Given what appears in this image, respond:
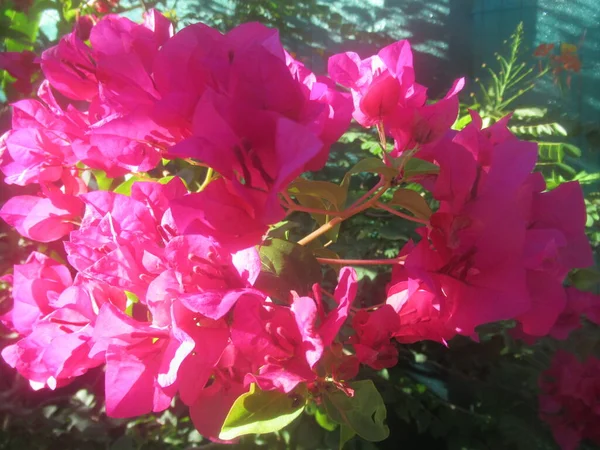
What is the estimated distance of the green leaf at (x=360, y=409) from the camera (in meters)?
0.47

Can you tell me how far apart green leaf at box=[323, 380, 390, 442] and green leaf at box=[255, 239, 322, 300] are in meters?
0.10

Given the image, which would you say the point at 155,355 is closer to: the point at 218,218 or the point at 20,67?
the point at 218,218

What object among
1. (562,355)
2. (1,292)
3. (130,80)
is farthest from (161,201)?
(562,355)

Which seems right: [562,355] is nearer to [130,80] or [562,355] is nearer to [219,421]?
[219,421]

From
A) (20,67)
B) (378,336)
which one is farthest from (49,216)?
(20,67)

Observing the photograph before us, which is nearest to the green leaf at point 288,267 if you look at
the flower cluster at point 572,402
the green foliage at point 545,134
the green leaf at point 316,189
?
the green leaf at point 316,189

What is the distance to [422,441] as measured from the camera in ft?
3.11

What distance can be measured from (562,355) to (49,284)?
872 millimetres

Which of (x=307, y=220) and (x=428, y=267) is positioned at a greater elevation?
(x=428, y=267)

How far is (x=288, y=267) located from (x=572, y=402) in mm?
692

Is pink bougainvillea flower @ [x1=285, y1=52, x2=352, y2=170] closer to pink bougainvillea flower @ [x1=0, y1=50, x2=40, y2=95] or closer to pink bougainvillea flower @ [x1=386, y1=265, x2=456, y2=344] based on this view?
pink bougainvillea flower @ [x1=386, y1=265, x2=456, y2=344]

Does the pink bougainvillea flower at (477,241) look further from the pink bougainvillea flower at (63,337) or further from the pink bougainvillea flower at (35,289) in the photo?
the pink bougainvillea flower at (35,289)

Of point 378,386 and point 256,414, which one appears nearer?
point 256,414

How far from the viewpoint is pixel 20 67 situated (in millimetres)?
967
